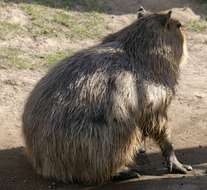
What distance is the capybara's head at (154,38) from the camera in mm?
5289

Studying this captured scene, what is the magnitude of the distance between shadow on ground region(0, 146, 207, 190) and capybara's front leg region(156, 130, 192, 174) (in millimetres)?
71

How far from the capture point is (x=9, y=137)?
601 centimetres

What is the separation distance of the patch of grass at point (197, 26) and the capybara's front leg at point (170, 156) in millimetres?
4299

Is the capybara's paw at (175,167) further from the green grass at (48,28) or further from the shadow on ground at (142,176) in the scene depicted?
the green grass at (48,28)

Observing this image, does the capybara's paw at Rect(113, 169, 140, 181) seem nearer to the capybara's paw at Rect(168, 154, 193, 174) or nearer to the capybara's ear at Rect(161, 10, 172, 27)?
the capybara's paw at Rect(168, 154, 193, 174)

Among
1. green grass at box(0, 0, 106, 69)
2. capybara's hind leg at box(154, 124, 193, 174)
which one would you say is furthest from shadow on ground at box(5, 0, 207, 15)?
capybara's hind leg at box(154, 124, 193, 174)

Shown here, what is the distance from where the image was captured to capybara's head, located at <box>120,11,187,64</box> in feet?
17.4

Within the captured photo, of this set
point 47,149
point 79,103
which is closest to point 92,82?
point 79,103

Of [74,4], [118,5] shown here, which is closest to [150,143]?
[74,4]

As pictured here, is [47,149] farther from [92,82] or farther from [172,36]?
[172,36]

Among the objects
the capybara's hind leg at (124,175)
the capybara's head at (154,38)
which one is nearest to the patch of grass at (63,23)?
the capybara's head at (154,38)

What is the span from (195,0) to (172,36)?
520 centimetres

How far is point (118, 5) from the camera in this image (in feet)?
32.4

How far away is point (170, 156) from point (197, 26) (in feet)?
14.6
